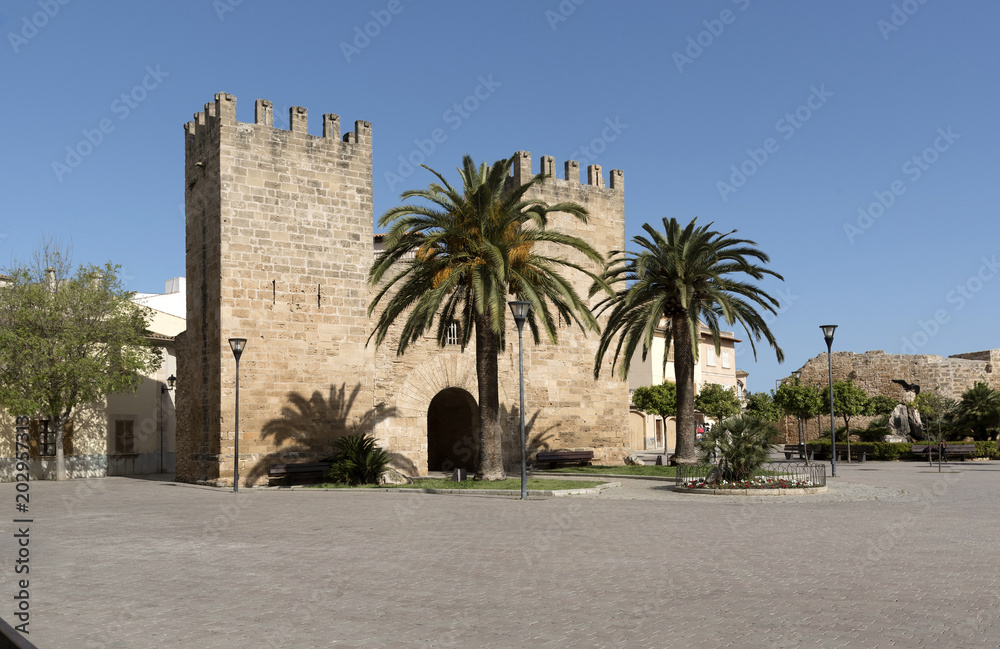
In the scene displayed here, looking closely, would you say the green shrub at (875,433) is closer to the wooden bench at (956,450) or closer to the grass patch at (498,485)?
the wooden bench at (956,450)

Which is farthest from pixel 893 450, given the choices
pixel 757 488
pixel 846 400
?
pixel 757 488

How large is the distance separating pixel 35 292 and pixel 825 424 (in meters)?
41.8

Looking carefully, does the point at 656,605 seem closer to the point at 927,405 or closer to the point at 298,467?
the point at 298,467

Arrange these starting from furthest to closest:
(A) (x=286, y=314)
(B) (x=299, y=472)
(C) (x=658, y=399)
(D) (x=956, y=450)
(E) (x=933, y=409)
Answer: (C) (x=658, y=399) → (E) (x=933, y=409) → (D) (x=956, y=450) → (A) (x=286, y=314) → (B) (x=299, y=472)

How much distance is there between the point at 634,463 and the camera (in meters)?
27.4

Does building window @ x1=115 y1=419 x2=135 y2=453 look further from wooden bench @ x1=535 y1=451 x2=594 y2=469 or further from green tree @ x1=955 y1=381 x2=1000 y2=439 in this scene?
green tree @ x1=955 y1=381 x2=1000 y2=439

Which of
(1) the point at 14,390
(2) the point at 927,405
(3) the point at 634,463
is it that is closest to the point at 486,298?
(3) the point at 634,463

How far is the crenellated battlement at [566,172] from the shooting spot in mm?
27094

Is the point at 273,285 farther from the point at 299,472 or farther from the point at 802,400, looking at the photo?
the point at 802,400

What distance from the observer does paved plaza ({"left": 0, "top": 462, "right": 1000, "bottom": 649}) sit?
5.40 metres

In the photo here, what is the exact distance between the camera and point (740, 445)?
54.4ft

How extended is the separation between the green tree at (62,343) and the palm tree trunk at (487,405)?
13084mm

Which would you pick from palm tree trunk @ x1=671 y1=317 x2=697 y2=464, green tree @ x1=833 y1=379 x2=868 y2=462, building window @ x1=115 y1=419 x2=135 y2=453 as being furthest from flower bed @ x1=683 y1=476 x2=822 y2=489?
building window @ x1=115 y1=419 x2=135 y2=453

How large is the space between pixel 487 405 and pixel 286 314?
628 cm
